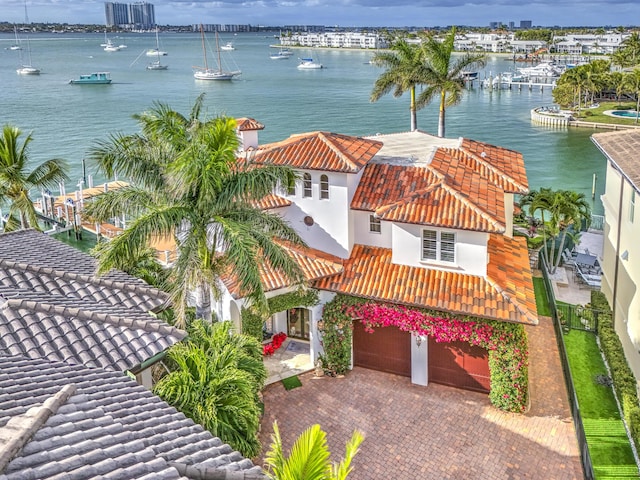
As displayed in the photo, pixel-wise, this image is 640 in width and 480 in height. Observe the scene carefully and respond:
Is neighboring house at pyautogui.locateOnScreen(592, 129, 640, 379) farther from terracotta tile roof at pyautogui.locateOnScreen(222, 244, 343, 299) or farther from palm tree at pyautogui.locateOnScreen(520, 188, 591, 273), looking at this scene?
terracotta tile roof at pyautogui.locateOnScreen(222, 244, 343, 299)

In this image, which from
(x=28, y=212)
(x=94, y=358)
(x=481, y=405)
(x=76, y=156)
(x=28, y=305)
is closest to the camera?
(x=94, y=358)

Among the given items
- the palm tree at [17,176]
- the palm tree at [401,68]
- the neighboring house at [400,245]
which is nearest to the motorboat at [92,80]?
the palm tree at [401,68]

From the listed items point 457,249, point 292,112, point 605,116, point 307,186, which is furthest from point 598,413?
point 292,112

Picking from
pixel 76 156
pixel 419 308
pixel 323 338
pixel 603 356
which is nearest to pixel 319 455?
pixel 419 308

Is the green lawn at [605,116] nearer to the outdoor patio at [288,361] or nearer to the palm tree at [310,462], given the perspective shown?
the outdoor patio at [288,361]

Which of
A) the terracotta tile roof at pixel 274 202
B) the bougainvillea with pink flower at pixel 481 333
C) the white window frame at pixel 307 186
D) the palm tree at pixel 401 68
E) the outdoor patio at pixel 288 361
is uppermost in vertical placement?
the palm tree at pixel 401 68

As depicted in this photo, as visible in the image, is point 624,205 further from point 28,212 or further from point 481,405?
point 28,212
